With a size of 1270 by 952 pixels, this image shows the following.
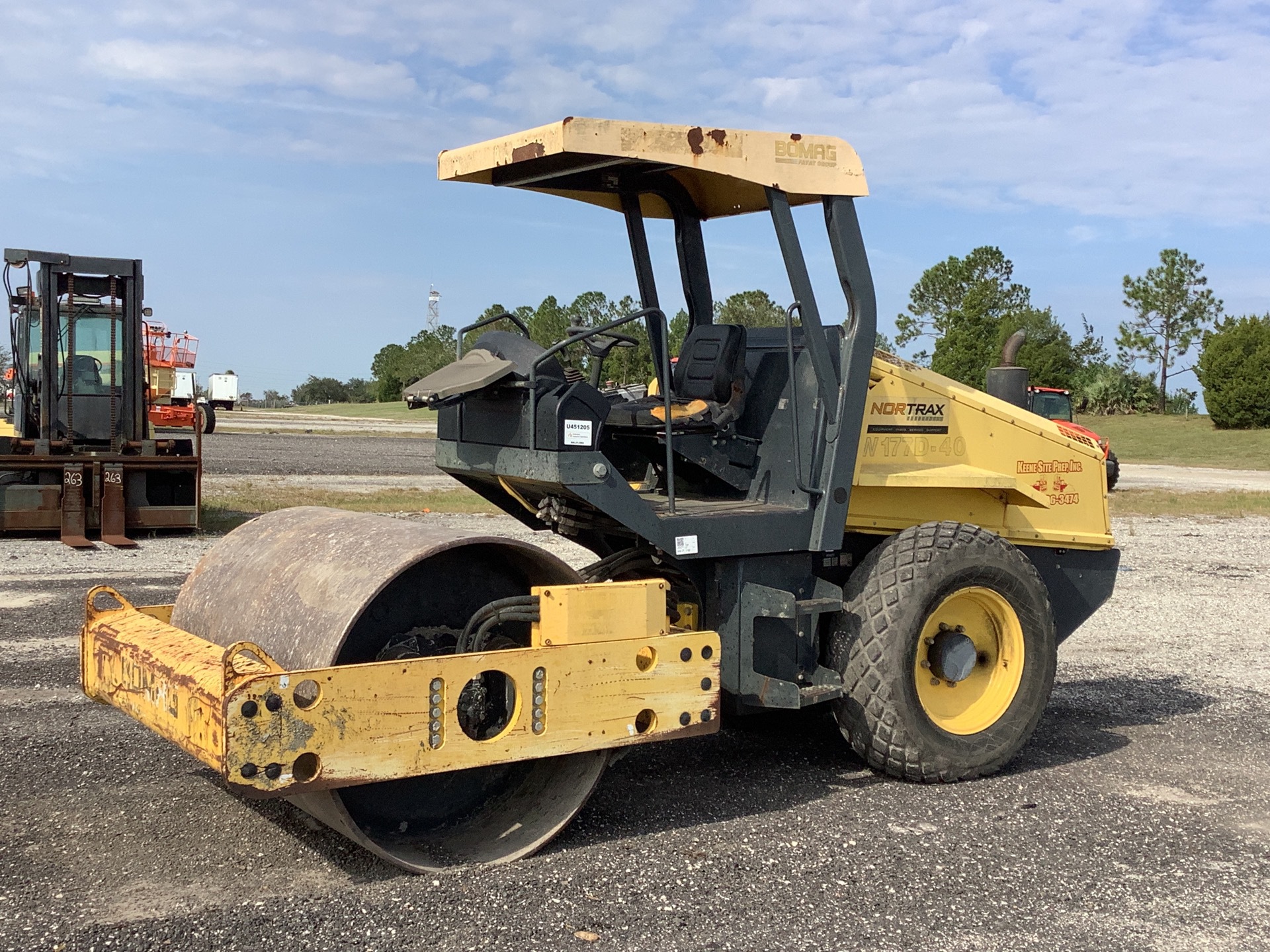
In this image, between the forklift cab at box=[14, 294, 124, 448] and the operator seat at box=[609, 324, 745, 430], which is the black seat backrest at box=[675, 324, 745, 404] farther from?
the forklift cab at box=[14, 294, 124, 448]

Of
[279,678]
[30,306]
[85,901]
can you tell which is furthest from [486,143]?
[30,306]

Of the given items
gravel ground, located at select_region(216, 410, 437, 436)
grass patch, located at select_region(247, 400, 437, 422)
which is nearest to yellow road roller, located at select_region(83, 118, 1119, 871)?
gravel ground, located at select_region(216, 410, 437, 436)

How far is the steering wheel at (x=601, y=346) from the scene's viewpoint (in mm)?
5667

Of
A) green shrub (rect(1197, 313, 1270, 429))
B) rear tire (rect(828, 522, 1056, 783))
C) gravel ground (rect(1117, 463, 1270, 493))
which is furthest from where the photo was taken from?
green shrub (rect(1197, 313, 1270, 429))

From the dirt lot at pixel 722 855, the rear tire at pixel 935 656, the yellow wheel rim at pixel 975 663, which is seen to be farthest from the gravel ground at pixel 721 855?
the yellow wheel rim at pixel 975 663

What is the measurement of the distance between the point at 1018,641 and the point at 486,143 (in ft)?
10.5

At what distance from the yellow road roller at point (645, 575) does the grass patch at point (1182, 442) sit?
3454 cm

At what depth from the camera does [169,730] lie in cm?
409

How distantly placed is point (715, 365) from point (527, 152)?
49.5 inches

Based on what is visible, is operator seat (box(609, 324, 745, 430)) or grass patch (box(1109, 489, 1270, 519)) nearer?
operator seat (box(609, 324, 745, 430))

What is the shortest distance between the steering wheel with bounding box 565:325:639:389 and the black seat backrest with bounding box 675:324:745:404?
30 centimetres

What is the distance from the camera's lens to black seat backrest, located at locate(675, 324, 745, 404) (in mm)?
5582

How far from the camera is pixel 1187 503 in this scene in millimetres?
21953

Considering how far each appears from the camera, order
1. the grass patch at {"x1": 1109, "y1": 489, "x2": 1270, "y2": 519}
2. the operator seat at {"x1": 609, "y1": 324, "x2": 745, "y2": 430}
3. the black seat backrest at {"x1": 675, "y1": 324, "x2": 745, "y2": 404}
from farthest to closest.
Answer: the grass patch at {"x1": 1109, "y1": 489, "x2": 1270, "y2": 519} → the black seat backrest at {"x1": 675, "y1": 324, "x2": 745, "y2": 404} → the operator seat at {"x1": 609, "y1": 324, "x2": 745, "y2": 430}
